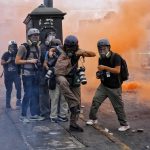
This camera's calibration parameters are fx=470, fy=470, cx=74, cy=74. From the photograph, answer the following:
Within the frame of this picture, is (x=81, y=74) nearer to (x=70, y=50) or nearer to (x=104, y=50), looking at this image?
(x=70, y=50)

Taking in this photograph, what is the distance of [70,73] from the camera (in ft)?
28.3

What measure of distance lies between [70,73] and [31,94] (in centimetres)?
141

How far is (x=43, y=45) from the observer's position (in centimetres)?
1006

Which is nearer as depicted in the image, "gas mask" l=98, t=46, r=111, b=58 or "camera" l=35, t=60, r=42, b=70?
"gas mask" l=98, t=46, r=111, b=58

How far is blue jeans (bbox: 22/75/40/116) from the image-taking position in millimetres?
9453

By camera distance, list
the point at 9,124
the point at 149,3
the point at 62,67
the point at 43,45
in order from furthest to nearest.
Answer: the point at 149,3 → the point at 43,45 → the point at 9,124 → the point at 62,67

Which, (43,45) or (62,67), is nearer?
(62,67)

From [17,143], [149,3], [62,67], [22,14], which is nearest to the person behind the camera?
[17,143]

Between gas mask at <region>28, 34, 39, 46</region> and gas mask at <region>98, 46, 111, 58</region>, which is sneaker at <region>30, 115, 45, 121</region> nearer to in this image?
gas mask at <region>28, 34, 39, 46</region>

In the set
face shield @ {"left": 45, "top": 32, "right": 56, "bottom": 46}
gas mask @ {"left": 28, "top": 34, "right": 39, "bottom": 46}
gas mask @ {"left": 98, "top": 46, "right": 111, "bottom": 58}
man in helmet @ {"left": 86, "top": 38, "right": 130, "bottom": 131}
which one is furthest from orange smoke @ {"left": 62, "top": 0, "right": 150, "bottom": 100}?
gas mask @ {"left": 98, "top": 46, "right": 111, "bottom": 58}

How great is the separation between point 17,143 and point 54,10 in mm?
3931

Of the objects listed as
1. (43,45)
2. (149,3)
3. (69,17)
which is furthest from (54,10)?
(69,17)

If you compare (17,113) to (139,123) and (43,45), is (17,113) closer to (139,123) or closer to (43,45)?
(43,45)

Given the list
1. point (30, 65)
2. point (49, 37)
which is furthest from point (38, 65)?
point (49, 37)
